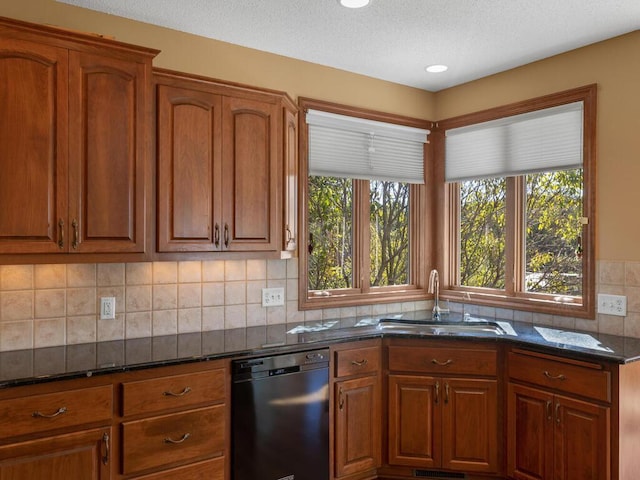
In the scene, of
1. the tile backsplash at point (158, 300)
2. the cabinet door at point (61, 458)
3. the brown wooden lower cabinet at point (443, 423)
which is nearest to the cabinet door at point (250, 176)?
the tile backsplash at point (158, 300)

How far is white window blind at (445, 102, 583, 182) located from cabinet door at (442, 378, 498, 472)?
1.49m

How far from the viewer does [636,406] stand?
2473 millimetres

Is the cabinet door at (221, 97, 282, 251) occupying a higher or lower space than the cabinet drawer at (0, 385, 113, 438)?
higher

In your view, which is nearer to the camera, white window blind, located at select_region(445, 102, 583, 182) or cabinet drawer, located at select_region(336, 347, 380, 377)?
cabinet drawer, located at select_region(336, 347, 380, 377)

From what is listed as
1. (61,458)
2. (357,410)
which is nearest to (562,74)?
(357,410)

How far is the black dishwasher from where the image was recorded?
249cm

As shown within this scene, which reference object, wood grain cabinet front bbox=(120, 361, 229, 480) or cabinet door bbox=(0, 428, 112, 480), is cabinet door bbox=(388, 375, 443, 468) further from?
cabinet door bbox=(0, 428, 112, 480)

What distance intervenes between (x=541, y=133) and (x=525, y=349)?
146 cm

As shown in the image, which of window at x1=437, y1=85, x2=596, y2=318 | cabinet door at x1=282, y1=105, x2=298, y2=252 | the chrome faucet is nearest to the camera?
cabinet door at x1=282, y1=105, x2=298, y2=252

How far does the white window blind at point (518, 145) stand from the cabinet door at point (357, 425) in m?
1.77

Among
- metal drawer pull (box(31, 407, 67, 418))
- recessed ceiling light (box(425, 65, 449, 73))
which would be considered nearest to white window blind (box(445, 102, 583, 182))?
recessed ceiling light (box(425, 65, 449, 73))

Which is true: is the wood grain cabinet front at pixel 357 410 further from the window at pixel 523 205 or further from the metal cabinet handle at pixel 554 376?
the window at pixel 523 205

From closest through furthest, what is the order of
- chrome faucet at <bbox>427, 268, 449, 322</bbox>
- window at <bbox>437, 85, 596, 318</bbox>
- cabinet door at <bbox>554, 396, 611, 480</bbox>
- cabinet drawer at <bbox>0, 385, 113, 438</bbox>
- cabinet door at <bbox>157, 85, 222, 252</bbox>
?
cabinet drawer at <bbox>0, 385, 113, 438</bbox>, cabinet door at <bbox>554, 396, 611, 480</bbox>, cabinet door at <bbox>157, 85, 222, 252</bbox>, window at <bbox>437, 85, 596, 318</bbox>, chrome faucet at <bbox>427, 268, 449, 322</bbox>

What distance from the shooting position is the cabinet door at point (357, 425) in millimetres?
2881
